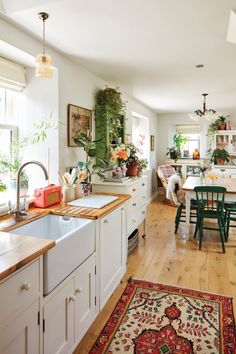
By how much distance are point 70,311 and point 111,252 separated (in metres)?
0.74

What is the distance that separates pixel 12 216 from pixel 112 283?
1.06 meters

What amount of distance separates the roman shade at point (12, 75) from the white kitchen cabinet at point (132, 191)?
1.34 m

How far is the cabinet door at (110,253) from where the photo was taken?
81.0 inches

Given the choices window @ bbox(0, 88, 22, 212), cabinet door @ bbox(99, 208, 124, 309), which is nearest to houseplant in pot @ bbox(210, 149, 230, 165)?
cabinet door @ bbox(99, 208, 124, 309)

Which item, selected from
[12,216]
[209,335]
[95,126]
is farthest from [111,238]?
[95,126]

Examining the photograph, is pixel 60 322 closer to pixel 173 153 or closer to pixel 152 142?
pixel 152 142

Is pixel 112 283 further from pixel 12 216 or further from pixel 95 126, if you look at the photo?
pixel 95 126

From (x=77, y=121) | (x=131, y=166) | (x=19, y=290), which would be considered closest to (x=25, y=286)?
(x=19, y=290)

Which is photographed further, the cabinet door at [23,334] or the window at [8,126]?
the window at [8,126]

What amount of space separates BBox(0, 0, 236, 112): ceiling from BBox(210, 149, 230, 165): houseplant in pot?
271 centimetres

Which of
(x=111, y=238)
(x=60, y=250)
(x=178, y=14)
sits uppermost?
(x=178, y=14)

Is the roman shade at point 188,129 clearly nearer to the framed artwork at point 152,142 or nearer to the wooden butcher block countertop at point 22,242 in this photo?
the framed artwork at point 152,142

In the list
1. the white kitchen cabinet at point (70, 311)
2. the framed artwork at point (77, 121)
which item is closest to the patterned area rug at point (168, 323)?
the white kitchen cabinet at point (70, 311)

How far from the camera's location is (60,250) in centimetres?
145
